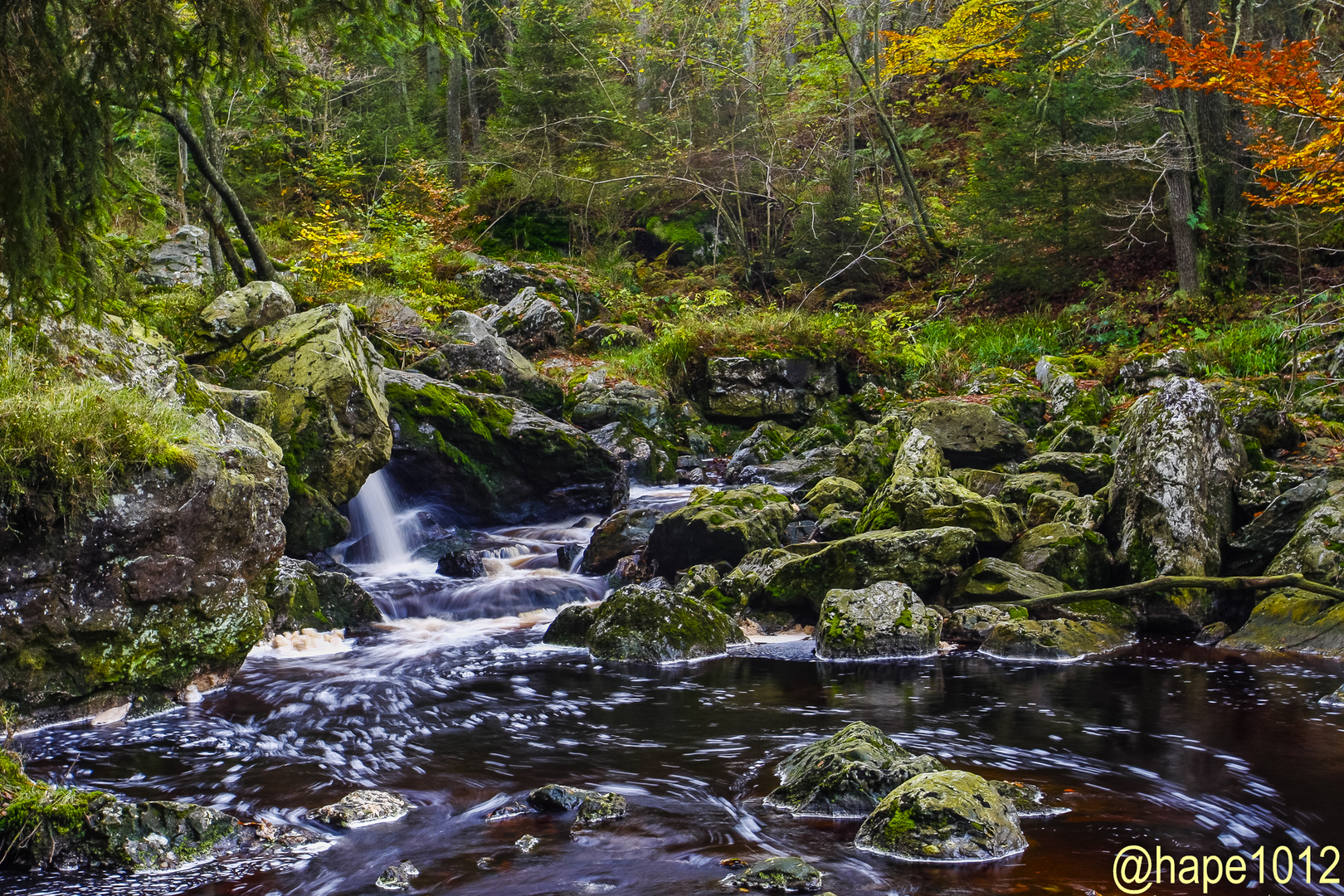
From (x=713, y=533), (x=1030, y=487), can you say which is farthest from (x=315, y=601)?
(x=1030, y=487)

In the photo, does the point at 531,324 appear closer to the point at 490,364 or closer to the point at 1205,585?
the point at 490,364

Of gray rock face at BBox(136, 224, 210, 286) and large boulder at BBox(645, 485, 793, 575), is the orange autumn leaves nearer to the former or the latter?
large boulder at BBox(645, 485, 793, 575)

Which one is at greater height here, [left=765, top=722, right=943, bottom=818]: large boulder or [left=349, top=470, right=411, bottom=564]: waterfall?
[left=349, top=470, right=411, bottom=564]: waterfall

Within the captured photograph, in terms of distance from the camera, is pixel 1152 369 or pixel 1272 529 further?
pixel 1152 369

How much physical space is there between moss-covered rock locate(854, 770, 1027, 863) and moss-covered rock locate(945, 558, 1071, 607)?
4494 mm

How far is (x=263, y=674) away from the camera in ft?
23.3

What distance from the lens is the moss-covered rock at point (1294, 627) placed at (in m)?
7.11

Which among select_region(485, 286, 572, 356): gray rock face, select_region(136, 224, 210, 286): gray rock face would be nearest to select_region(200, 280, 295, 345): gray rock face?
select_region(136, 224, 210, 286): gray rock face

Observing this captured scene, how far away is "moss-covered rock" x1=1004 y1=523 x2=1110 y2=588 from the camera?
8.62 meters

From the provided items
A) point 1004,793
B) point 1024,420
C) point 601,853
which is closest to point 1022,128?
point 1024,420

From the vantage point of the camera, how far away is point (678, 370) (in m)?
17.2

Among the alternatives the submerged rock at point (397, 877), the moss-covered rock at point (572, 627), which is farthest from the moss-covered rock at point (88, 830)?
the moss-covered rock at point (572, 627)

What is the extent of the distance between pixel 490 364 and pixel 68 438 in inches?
390

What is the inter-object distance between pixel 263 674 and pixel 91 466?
7.34 feet
